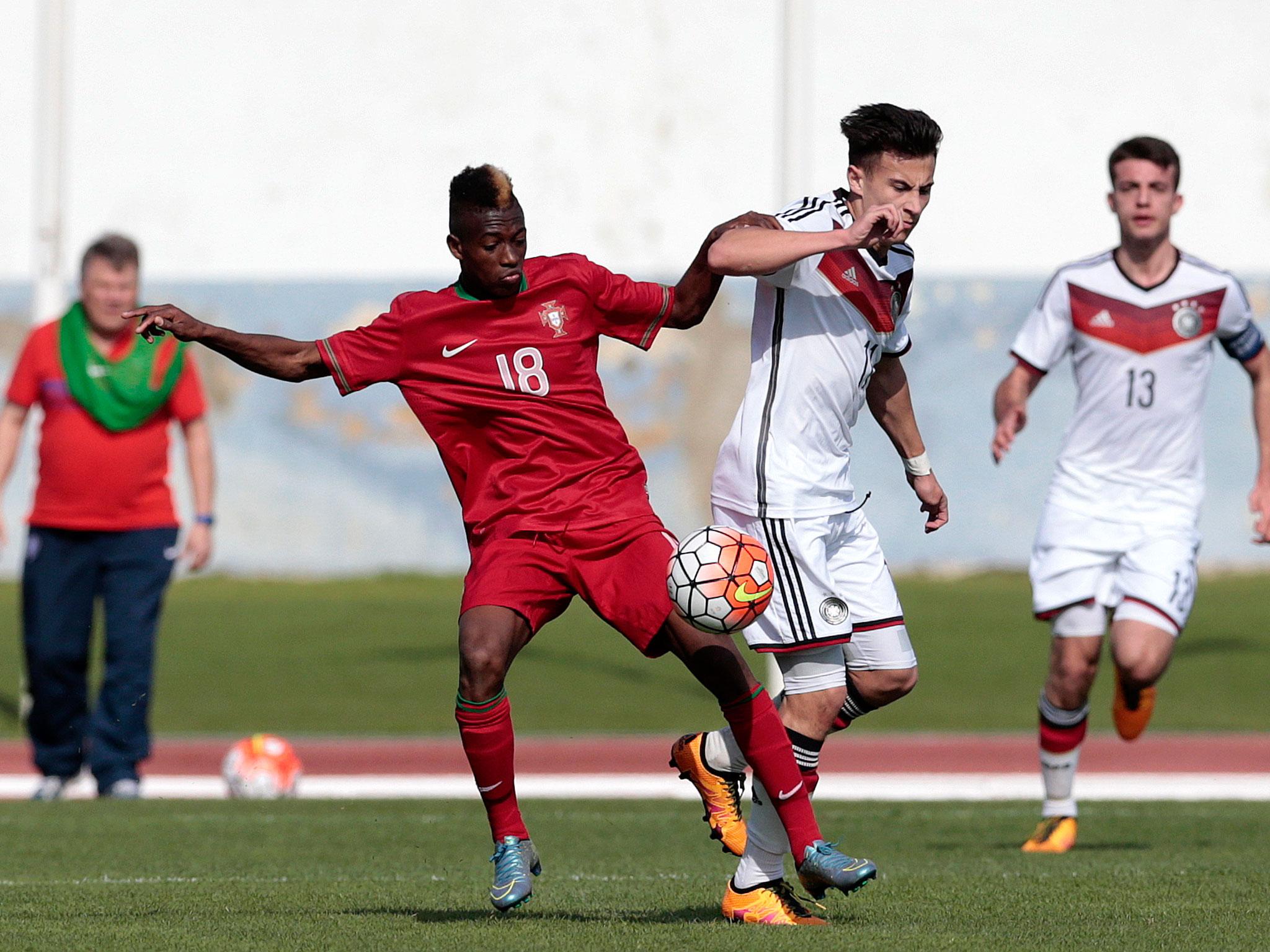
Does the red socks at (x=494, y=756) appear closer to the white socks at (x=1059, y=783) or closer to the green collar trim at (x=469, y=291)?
the green collar trim at (x=469, y=291)

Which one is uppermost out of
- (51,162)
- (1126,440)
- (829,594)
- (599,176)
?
(599,176)

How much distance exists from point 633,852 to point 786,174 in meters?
6.51

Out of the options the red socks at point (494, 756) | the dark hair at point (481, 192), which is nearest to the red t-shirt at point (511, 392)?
the dark hair at point (481, 192)

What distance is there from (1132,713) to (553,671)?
909 centimetres

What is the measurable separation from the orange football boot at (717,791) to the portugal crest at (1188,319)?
10.1 ft

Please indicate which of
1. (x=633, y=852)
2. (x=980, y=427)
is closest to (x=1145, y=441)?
(x=633, y=852)

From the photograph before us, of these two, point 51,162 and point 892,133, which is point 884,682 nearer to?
point 892,133

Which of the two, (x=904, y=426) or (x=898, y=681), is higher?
(x=904, y=426)

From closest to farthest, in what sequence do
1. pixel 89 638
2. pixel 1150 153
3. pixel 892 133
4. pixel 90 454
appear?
pixel 892 133 < pixel 1150 153 < pixel 90 454 < pixel 89 638

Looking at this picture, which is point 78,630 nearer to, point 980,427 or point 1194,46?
point 980,427

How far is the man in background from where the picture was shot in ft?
33.4

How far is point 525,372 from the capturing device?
5.87 metres

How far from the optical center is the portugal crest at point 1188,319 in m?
8.05

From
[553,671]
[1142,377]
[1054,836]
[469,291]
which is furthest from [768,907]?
[553,671]
